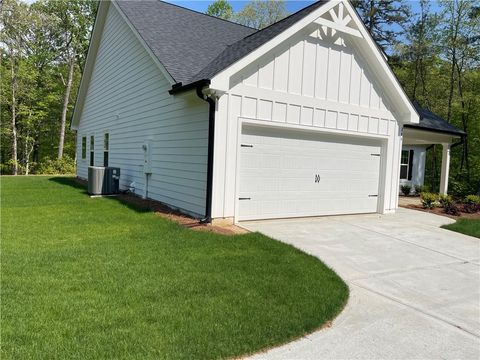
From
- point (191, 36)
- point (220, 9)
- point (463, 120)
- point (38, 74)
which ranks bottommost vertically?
point (463, 120)

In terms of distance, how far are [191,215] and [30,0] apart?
28599 millimetres

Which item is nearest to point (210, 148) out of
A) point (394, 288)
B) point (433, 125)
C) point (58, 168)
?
point (394, 288)

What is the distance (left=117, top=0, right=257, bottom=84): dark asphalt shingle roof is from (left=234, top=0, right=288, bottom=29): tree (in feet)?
65.5

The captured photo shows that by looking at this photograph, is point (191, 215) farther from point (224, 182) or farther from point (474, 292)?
point (474, 292)

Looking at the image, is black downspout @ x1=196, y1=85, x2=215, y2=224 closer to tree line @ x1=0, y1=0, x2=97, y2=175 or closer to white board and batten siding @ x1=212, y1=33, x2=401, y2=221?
white board and batten siding @ x1=212, y1=33, x2=401, y2=221

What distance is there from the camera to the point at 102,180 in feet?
37.8

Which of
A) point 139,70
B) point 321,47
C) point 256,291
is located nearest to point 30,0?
point 139,70

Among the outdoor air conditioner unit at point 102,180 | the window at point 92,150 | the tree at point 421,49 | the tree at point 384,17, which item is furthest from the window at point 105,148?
the tree at point 384,17

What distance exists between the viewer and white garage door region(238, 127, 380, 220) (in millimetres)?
8031

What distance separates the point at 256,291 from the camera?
4070 mm

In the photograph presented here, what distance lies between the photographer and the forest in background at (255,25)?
20.0m

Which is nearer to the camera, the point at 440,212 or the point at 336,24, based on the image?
the point at 336,24

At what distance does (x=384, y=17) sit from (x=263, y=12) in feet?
32.0

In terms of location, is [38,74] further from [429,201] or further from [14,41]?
[429,201]
